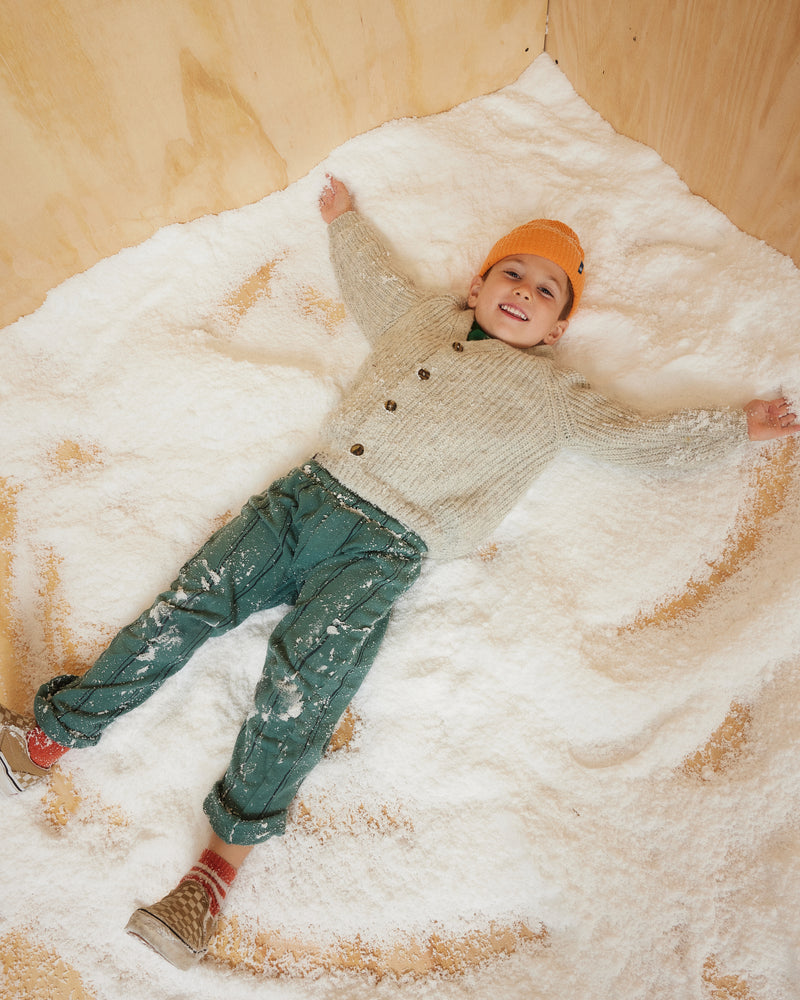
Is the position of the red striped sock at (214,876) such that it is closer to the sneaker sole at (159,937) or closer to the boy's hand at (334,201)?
the sneaker sole at (159,937)

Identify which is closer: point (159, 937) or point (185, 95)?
point (159, 937)

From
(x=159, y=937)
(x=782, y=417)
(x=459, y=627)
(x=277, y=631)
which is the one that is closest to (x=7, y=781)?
(x=159, y=937)

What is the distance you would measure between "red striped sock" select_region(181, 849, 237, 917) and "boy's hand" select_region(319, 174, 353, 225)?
4.02 ft

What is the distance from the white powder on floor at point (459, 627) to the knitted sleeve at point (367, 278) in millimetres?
70

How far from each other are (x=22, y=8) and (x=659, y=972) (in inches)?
71.2

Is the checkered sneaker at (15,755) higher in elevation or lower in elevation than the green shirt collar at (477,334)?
lower

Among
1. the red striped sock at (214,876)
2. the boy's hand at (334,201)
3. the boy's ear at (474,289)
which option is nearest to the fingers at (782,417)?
the boy's ear at (474,289)

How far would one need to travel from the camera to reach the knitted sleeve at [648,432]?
3.97 feet

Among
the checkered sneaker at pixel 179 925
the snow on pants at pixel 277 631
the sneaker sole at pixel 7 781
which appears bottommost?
the sneaker sole at pixel 7 781

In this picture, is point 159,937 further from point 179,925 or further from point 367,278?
point 367,278

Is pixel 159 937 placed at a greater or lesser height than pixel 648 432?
lesser

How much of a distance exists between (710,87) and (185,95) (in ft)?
3.28

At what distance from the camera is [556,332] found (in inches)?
53.4

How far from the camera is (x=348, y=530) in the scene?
1165 mm
